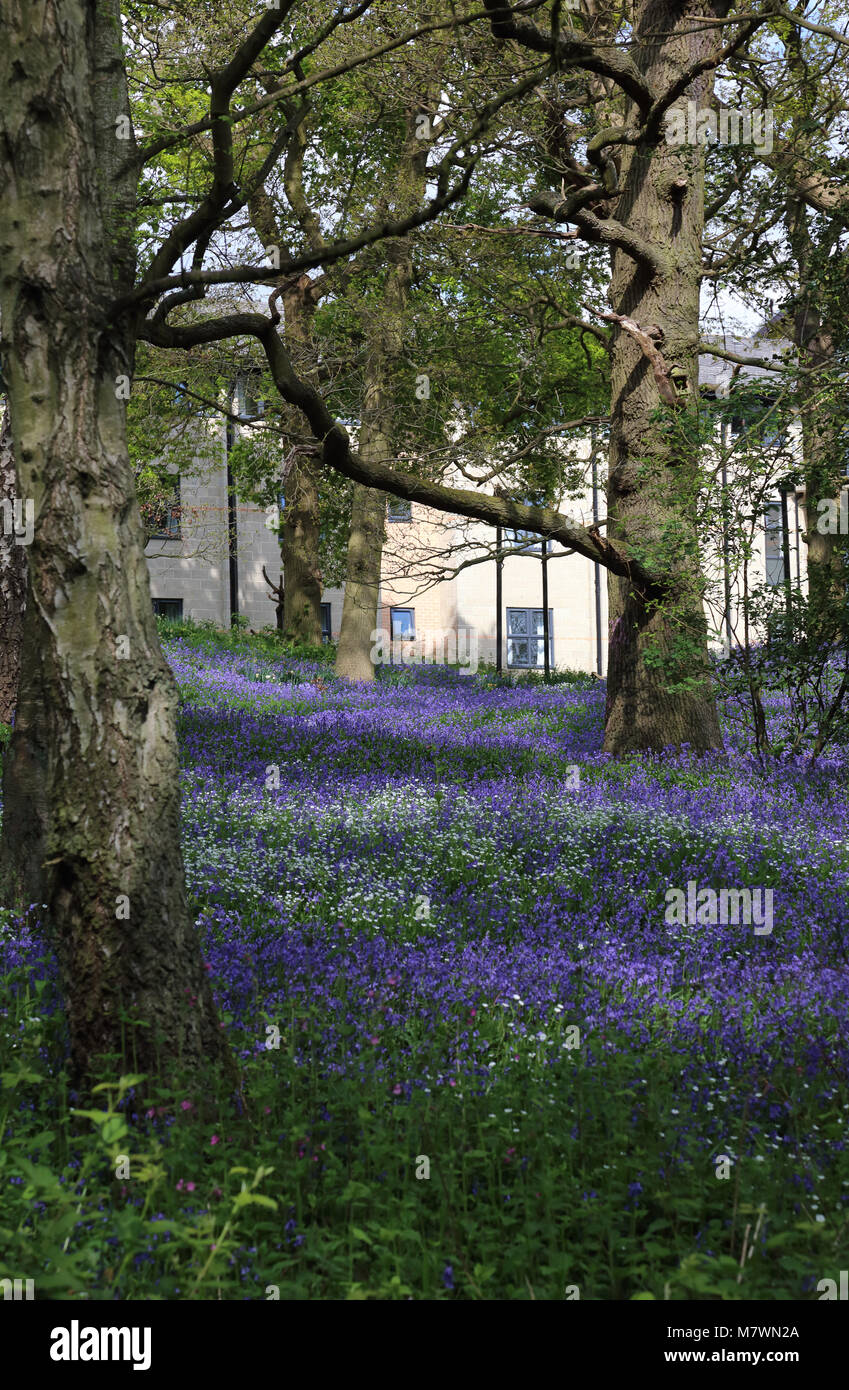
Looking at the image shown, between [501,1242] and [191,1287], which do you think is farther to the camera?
[501,1242]

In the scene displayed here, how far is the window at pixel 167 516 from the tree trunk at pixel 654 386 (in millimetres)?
12854

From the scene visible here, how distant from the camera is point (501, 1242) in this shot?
11.5ft

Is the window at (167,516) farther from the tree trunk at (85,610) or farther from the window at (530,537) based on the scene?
the tree trunk at (85,610)

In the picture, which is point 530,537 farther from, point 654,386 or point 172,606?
point 172,606

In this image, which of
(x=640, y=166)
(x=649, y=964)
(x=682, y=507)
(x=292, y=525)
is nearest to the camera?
(x=649, y=964)

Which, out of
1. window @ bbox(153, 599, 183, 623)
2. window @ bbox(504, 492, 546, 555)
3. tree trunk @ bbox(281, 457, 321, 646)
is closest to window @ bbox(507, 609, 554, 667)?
window @ bbox(504, 492, 546, 555)

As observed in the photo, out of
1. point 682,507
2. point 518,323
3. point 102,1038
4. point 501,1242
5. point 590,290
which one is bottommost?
point 501,1242

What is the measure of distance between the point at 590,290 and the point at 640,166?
6.92 metres

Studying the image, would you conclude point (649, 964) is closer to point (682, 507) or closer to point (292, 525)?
point (682, 507)

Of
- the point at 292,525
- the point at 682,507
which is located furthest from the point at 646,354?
the point at 292,525

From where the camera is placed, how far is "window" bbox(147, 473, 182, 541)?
2720cm

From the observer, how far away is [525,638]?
40.4 meters

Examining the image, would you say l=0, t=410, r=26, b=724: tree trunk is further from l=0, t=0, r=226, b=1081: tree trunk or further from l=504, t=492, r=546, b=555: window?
l=0, t=0, r=226, b=1081: tree trunk
